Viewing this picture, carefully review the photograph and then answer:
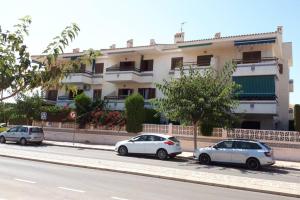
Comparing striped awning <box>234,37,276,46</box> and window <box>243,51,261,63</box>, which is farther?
window <box>243,51,261,63</box>

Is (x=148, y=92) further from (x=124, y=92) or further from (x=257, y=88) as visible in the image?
(x=257, y=88)

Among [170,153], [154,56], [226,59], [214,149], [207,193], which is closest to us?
→ [207,193]

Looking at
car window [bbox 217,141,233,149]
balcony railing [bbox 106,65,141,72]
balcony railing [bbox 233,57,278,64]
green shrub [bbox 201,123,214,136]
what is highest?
balcony railing [bbox 106,65,141,72]

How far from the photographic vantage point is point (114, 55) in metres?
37.8

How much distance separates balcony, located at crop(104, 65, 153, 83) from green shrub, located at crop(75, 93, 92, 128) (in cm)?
469

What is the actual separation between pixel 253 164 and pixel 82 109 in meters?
18.6

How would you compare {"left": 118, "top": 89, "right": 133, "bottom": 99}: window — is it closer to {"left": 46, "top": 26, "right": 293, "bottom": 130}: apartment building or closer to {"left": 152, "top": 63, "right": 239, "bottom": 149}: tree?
{"left": 46, "top": 26, "right": 293, "bottom": 130}: apartment building

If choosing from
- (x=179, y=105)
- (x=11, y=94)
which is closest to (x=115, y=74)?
(x=179, y=105)

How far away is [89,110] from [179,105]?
12.4 meters

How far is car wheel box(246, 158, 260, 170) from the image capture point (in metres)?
18.4

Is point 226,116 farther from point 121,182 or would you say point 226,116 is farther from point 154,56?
point 154,56

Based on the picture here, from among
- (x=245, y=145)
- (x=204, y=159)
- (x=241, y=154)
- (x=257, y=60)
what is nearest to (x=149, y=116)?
(x=257, y=60)

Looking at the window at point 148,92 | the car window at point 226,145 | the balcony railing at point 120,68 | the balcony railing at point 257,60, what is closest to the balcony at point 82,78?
the balcony railing at point 120,68

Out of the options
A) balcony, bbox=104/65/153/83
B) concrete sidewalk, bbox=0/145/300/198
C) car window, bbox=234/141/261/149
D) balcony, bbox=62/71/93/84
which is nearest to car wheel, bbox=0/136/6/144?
balcony, bbox=62/71/93/84
